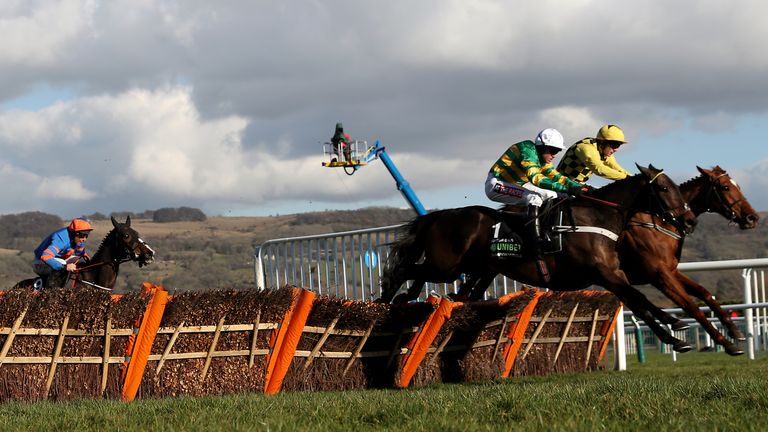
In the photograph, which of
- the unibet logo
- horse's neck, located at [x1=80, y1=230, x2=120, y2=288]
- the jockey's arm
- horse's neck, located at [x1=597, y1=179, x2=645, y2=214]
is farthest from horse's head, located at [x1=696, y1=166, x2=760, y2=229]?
horse's neck, located at [x1=80, y1=230, x2=120, y2=288]

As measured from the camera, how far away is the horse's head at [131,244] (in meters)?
13.2

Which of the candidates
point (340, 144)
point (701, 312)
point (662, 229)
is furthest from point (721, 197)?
point (340, 144)

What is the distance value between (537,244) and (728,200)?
183 cm

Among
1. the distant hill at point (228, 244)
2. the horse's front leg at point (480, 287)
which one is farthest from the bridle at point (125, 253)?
the distant hill at point (228, 244)

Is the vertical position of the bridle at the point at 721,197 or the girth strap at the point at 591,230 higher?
the bridle at the point at 721,197

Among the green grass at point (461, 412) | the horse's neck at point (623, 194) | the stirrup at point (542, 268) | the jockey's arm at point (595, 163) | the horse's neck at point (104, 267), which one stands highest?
the jockey's arm at point (595, 163)

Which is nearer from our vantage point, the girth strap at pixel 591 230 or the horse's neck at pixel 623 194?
the girth strap at pixel 591 230

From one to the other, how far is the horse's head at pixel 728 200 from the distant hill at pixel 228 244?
43907mm

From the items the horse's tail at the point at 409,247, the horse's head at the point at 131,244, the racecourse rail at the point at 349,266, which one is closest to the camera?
the horse's tail at the point at 409,247

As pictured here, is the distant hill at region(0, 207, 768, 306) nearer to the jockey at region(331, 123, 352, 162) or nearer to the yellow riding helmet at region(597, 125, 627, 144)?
the jockey at region(331, 123, 352, 162)

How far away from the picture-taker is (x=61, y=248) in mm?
13266

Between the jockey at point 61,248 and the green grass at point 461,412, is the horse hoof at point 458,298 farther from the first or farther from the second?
the jockey at point 61,248

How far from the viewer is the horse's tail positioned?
11.5 metres

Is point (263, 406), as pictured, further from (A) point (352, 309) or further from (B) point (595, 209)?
(B) point (595, 209)
